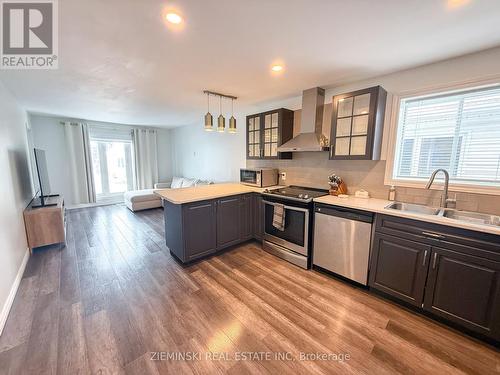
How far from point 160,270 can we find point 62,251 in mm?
1875

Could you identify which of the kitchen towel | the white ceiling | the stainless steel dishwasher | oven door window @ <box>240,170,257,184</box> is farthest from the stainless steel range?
the white ceiling

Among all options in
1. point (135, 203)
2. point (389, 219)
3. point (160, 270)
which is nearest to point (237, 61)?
point (389, 219)

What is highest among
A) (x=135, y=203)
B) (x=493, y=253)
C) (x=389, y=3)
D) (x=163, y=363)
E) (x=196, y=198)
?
(x=389, y=3)

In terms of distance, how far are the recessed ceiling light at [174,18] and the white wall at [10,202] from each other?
2538mm

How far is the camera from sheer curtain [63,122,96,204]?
5.37 metres

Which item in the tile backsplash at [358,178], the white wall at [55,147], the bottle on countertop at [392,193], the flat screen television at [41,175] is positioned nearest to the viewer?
the tile backsplash at [358,178]

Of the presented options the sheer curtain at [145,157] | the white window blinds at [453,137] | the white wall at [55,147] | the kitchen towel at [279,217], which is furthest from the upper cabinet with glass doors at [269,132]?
the white wall at [55,147]

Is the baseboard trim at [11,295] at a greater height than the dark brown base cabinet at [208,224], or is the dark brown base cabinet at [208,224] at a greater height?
the dark brown base cabinet at [208,224]

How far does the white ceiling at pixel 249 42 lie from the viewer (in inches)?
53.6

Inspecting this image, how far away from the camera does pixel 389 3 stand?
1319 millimetres

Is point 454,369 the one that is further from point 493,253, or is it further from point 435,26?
point 435,26

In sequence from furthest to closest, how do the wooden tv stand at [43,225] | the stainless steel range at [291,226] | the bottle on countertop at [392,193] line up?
1. the wooden tv stand at [43,225]
2. the stainless steel range at [291,226]
3. the bottle on countertop at [392,193]

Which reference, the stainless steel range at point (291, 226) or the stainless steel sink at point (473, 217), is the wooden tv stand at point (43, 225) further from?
the stainless steel sink at point (473, 217)

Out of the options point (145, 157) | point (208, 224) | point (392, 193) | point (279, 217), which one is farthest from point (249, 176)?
point (145, 157)
